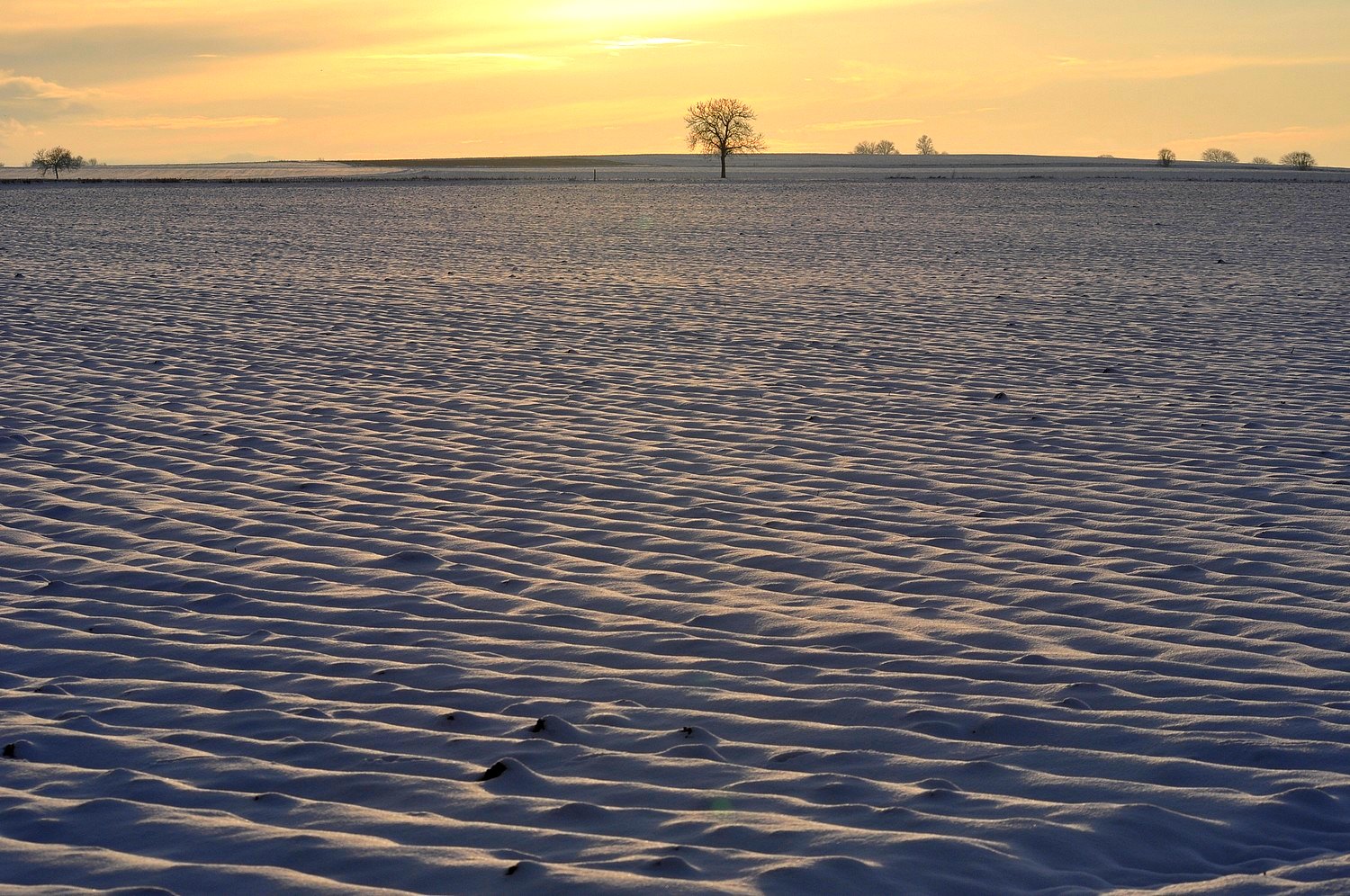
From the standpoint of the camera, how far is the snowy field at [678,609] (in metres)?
4.18

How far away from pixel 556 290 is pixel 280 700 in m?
16.4

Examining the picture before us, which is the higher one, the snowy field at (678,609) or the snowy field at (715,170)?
the snowy field at (715,170)

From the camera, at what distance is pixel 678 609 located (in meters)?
6.41

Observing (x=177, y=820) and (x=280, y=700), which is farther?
(x=280, y=700)

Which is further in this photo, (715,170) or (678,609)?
(715,170)

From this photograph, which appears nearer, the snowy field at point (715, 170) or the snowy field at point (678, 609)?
the snowy field at point (678, 609)

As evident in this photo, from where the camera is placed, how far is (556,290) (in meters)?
21.3

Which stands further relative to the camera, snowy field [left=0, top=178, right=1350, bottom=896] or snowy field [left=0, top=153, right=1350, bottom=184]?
snowy field [left=0, top=153, right=1350, bottom=184]

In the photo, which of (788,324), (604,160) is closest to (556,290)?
(788,324)

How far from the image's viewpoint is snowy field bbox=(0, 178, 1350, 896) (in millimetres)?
4184

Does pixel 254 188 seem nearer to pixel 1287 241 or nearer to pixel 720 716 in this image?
pixel 1287 241

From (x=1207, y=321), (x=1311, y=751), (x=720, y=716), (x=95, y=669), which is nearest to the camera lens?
(x=1311, y=751)

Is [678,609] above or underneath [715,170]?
underneath

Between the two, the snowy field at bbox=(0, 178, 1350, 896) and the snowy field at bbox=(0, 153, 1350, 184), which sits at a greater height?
the snowy field at bbox=(0, 153, 1350, 184)
